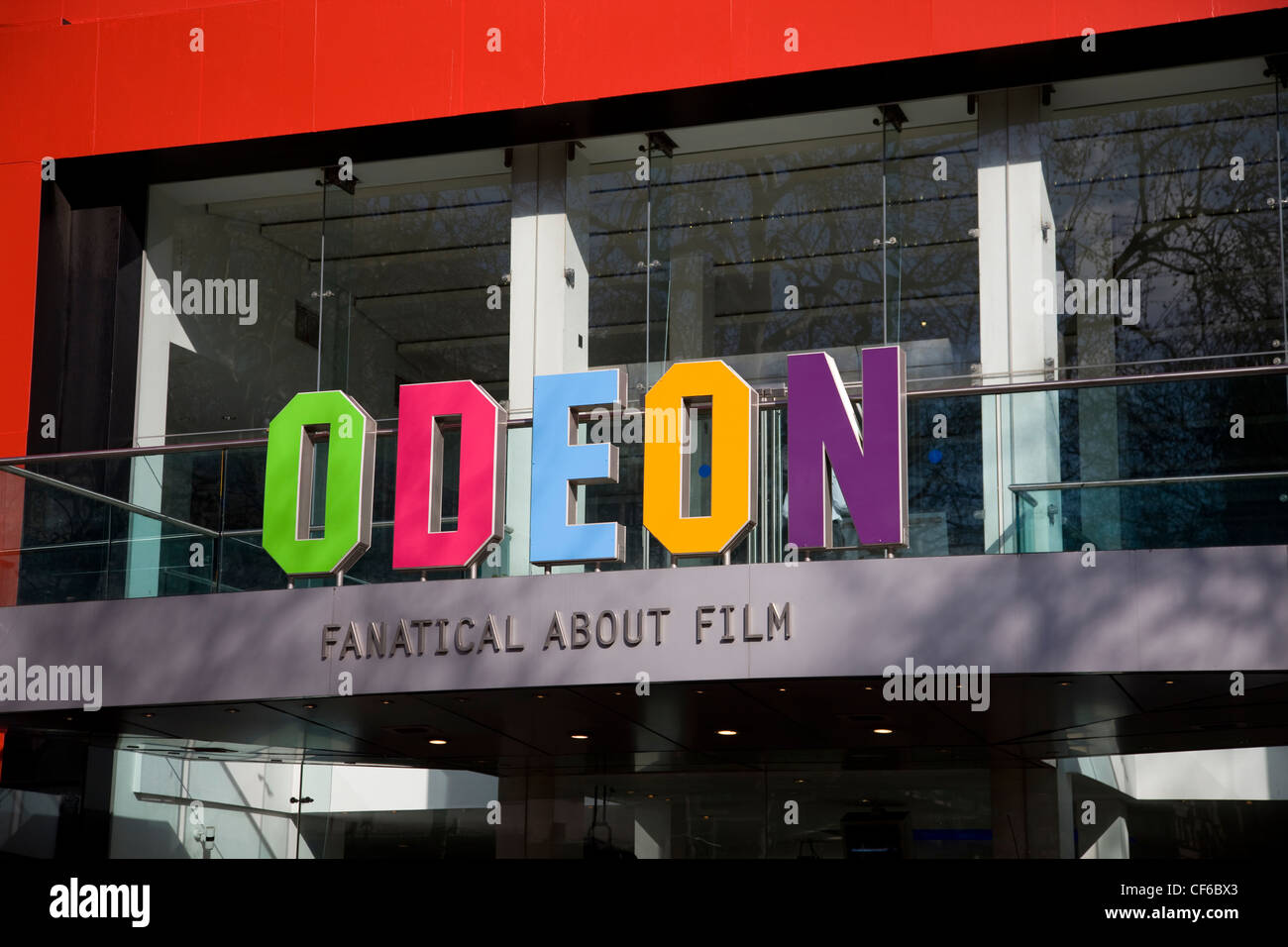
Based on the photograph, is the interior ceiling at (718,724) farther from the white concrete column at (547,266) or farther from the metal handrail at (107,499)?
the white concrete column at (547,266)

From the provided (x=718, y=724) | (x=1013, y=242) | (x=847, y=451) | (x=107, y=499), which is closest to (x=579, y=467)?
(x=847, y=451)

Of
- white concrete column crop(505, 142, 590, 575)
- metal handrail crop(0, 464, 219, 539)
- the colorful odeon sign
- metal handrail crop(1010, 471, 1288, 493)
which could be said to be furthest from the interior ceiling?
white concrete column crop(505, 142, 590, 575)

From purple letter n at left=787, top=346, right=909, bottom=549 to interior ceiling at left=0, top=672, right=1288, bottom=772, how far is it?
A: 1049mm

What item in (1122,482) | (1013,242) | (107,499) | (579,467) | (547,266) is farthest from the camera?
(547,266)

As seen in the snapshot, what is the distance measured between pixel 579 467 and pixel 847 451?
195cm

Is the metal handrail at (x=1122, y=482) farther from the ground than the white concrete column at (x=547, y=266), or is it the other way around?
the white concrete column at (x=547, y=266)

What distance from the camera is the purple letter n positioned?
1098cm

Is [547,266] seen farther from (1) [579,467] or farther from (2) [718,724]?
(2) [718,724]

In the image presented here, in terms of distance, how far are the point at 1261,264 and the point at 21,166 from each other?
454 inches

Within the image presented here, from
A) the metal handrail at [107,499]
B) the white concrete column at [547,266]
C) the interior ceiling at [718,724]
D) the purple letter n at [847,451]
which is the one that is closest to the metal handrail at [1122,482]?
the purple letter n at [847,451]

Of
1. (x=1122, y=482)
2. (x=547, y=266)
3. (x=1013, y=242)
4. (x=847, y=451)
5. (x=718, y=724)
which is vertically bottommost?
(x=718, y=724)

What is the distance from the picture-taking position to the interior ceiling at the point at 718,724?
11.1 m

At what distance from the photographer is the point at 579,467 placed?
38.8ft
